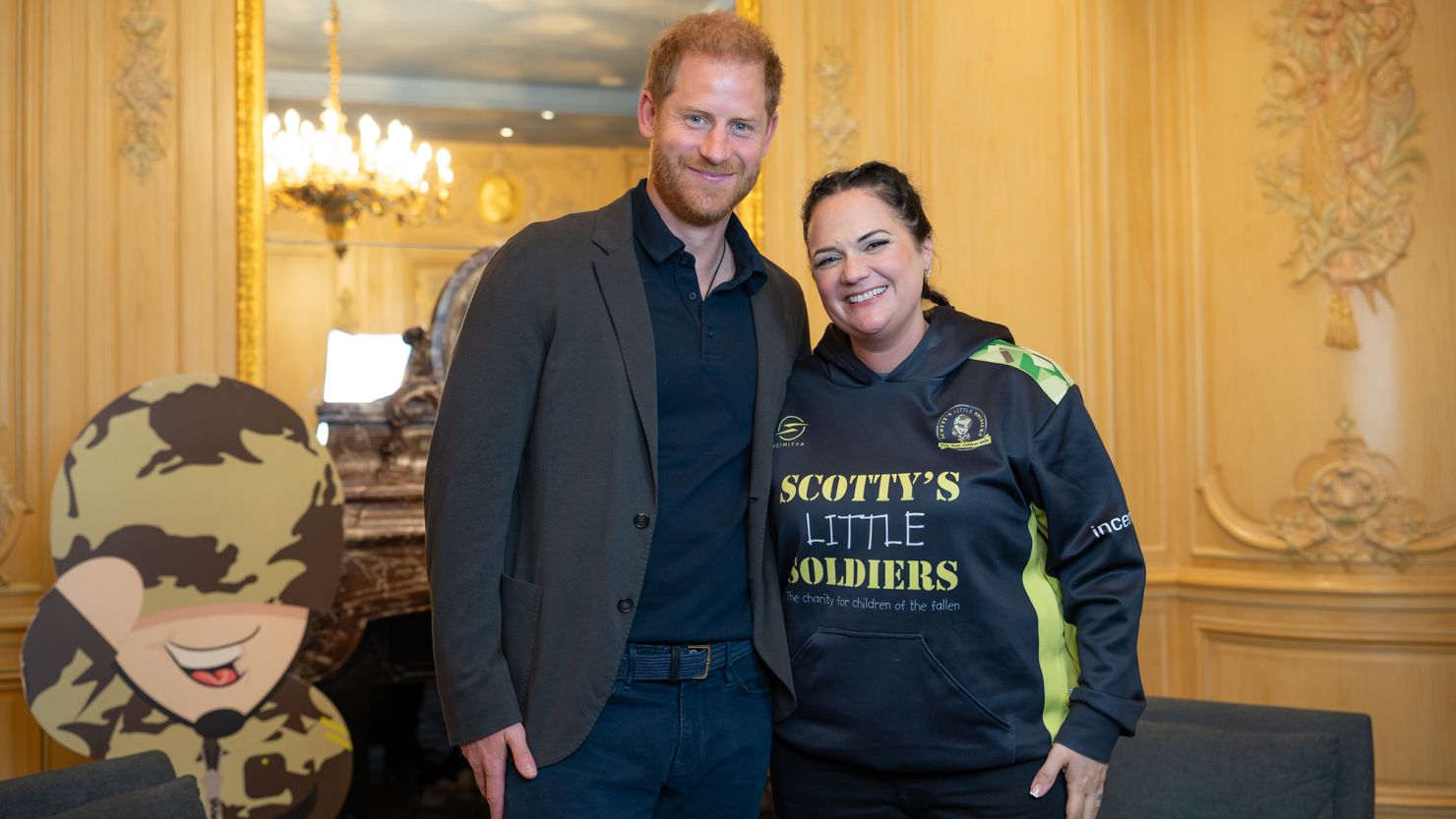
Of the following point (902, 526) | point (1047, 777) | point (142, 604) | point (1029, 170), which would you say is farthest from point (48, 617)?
point (1029, 170)

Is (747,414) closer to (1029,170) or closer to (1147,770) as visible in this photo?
(1147,770)

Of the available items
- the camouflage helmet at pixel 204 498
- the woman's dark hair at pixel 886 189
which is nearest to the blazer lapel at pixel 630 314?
the woman's dark hair at pixel 886 189

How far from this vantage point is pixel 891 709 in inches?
70.0

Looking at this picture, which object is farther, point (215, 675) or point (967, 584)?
point (215, 675)

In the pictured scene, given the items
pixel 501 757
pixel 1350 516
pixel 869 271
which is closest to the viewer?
pixel 501 757

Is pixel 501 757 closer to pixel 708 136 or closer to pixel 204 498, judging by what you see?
pixel 708 136

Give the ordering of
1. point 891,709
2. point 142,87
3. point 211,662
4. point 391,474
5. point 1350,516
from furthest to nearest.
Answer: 1. point 391,474
2. point 1350,516
3. point 142,87
4. point 211,662
5. point 891,709

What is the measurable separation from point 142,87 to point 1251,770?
3228mm

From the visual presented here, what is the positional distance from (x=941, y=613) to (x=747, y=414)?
15.8 inches

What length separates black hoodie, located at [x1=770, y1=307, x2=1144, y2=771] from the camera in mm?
1767

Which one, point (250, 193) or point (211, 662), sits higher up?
point (250, 193)

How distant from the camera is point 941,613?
69.9 inches

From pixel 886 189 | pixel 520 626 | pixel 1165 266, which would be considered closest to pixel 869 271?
pixel 886 189

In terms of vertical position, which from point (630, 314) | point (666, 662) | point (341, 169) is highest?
point (341, 169)
